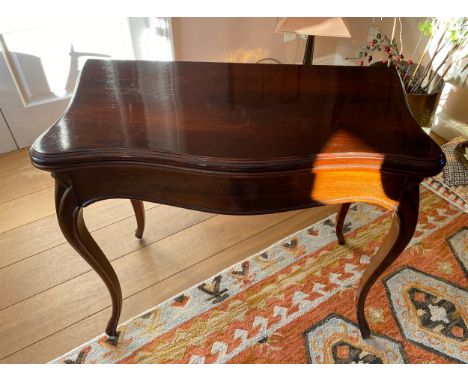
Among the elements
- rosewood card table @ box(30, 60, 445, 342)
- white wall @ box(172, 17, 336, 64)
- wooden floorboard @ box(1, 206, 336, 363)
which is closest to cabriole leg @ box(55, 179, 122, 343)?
rosewood card table @ box(30, 60, 445, 342)

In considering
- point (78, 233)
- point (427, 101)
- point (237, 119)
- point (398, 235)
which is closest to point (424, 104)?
point (427, 101)

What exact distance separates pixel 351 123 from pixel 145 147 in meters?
0.46

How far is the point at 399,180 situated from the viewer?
31.2 inches

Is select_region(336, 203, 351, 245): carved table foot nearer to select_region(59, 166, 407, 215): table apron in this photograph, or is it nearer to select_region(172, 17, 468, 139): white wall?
select_region(59, 166, 407, 215): table apron

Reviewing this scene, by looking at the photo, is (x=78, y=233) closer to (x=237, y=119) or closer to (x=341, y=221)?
(x=237, y=119)

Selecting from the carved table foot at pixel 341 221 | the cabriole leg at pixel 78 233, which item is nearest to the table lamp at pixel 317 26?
the carved table foot at pixel 341 221

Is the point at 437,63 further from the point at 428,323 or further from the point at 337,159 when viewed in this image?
the point at 337,159

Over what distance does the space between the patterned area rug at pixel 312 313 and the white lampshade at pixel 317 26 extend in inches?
31.5

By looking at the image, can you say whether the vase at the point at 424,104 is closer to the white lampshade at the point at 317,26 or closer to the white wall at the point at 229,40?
the white lampshade at the point at 317,26

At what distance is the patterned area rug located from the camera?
121cm

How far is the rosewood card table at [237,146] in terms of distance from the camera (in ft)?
2.42

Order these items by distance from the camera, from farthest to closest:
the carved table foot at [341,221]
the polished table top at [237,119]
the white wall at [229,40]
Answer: the white wall at [229,40] → the carved table foot at [341,221] → the polished table top at [237,119]

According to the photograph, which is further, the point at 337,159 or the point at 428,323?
the point at 428,323
